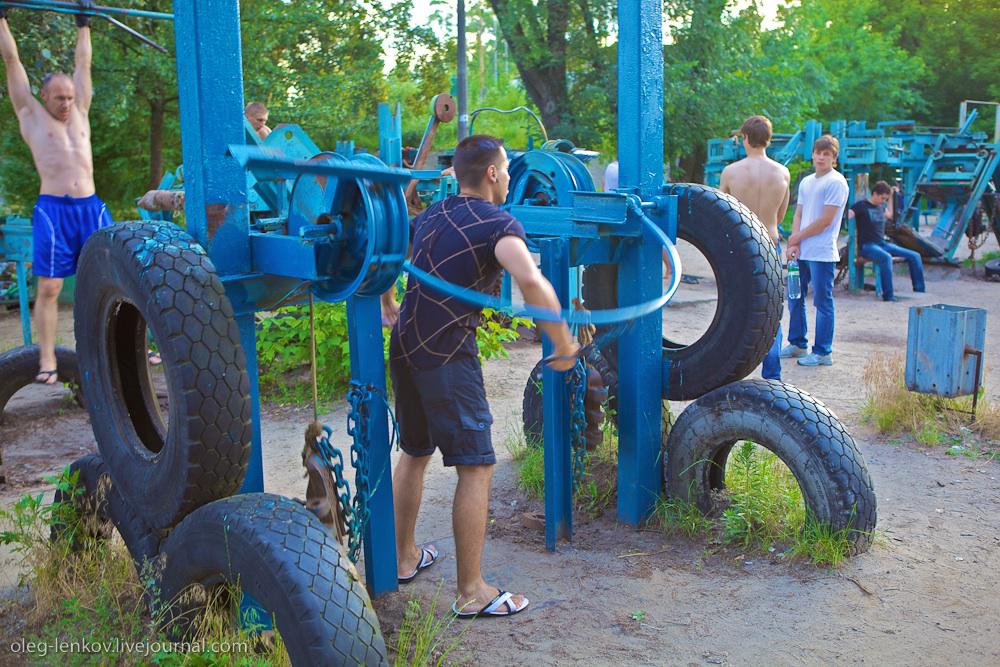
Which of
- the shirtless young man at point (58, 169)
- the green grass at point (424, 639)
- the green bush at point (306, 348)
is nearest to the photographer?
the green grass at point (424, 639)

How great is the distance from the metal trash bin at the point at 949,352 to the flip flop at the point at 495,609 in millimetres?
3586

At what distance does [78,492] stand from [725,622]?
2656mm

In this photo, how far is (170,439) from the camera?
116 inches

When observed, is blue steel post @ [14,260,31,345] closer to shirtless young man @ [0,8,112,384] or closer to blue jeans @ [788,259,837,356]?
shirtless young man @ [0,8,112,384]

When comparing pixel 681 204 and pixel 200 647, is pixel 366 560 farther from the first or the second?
pixel 681 204

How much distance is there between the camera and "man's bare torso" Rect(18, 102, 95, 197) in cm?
652

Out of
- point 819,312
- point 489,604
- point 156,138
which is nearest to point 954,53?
point 156,138

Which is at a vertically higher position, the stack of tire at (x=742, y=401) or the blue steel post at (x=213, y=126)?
the blue steel post at (x=213, y=126)

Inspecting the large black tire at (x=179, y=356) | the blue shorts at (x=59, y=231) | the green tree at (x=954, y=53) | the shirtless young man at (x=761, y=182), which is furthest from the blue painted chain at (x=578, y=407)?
the green tree at (x=954, y=53)

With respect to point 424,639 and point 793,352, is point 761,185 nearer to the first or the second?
point 793,352

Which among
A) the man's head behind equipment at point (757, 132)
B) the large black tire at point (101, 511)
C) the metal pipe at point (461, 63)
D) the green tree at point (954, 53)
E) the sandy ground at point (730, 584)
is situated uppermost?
the green tree at point (954, 53)

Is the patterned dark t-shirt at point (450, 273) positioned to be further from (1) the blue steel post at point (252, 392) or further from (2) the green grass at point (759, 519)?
(2) the green grass at point (759, 519)

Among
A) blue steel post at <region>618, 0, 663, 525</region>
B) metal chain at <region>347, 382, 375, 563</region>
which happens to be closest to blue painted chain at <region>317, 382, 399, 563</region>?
metal chain at <region>347, 382, 375, 563</region>

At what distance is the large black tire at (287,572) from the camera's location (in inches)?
102
